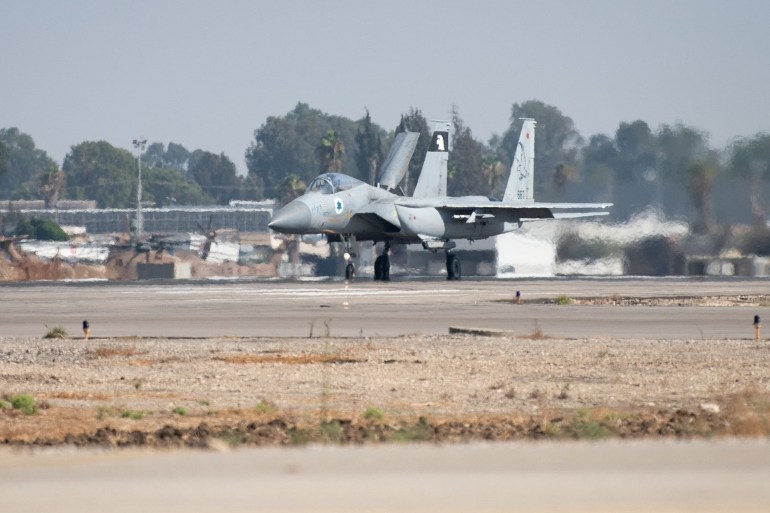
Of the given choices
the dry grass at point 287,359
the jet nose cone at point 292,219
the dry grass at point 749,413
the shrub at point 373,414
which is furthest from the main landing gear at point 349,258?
the shrub at point 373,414

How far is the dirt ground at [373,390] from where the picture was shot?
37.9 ft

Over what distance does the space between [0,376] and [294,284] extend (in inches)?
1244

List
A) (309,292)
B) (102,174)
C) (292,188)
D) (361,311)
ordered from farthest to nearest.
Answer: (102,174), (292,188), (309,292), (361,311)

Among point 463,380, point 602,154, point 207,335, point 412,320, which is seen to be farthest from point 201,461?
point 602,154

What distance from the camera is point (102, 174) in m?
180

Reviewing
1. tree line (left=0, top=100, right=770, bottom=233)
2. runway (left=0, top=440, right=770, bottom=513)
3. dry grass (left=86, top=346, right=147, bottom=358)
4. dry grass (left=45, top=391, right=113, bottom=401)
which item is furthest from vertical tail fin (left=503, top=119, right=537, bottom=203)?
runway (left=0, top=440, right=770, bottom=513)

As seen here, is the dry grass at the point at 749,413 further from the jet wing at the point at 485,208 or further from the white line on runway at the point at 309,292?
the jet wing at the point at 485,208

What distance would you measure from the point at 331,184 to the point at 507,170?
92.6 meters

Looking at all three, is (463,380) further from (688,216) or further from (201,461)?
(688,216)

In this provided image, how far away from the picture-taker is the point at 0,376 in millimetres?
17031

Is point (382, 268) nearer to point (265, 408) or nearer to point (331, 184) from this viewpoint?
point (331, 184)

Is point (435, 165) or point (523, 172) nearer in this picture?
point (435, 165)

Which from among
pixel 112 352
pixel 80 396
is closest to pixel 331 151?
pixel 112 352

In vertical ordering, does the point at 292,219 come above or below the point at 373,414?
above
